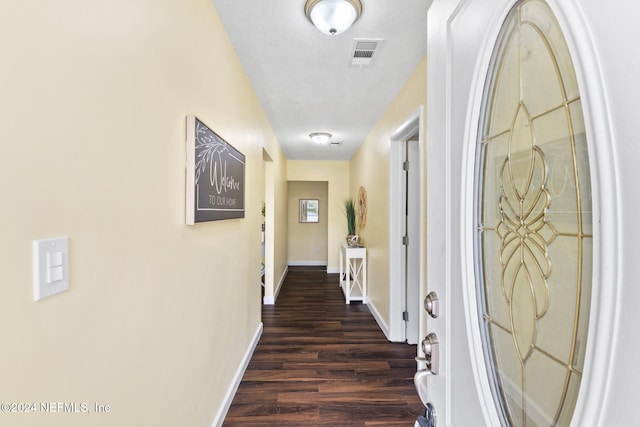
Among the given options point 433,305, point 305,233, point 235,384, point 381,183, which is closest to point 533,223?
point 433,305

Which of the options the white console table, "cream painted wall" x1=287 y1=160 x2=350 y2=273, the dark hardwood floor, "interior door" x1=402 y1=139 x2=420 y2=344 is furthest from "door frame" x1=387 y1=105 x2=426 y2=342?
"cream painted wall" x1=287 y1=160 x2=350 y2=273

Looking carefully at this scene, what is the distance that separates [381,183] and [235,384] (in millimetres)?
2412

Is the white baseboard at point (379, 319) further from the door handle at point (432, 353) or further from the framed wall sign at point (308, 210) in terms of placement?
the framed wall sign at point (308, 210)

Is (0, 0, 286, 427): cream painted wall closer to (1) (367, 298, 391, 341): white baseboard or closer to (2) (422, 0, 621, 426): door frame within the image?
(2) (422, 0, 621, 426): door frame

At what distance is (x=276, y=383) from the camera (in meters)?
2.25

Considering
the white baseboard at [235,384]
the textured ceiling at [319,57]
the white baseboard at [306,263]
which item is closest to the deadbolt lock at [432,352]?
the white baseboard at [235,384]

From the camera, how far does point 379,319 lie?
11.3 ft

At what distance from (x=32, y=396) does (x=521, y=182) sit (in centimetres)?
105

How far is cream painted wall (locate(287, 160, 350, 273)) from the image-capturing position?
240 inches

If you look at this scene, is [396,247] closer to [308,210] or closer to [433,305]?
[433,305]

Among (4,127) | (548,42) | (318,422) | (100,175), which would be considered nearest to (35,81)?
(4,127)

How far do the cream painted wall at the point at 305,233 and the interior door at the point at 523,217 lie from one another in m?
6.64

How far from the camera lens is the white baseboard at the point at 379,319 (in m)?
3.10

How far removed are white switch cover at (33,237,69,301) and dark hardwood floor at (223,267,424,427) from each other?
1.63m
